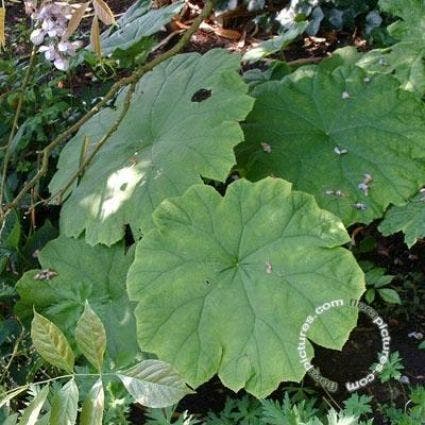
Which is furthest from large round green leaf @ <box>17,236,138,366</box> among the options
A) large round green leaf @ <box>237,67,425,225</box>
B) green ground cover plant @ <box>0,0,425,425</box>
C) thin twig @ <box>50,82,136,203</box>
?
large round green leaf @ <box>237,67,425,225</box>

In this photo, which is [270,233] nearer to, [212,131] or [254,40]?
[212,131]

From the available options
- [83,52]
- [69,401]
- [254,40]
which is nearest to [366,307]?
[69,401]

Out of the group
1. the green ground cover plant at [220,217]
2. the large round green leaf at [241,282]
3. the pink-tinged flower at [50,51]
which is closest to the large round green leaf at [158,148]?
the green ground cover plant at [220,217]

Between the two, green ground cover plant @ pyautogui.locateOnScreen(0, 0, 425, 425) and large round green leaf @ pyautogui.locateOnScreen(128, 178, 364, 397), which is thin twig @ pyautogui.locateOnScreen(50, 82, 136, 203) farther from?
large round green leaf @ pyautogui.locateOnScreen(128, 178, 364, 397)

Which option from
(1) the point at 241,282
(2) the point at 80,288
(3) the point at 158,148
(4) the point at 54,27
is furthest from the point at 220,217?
(4) the point at 54,27

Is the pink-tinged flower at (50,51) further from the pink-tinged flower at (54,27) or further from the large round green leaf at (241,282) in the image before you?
the large round green leaf at (241,282)

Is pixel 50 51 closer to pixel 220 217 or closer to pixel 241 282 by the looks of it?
pixel 220 217
